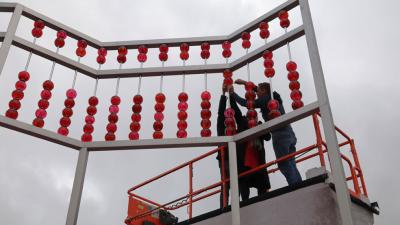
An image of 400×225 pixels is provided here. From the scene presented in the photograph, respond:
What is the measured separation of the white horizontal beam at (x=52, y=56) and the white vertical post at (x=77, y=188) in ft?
4.04

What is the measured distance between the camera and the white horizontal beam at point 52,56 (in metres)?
6.18

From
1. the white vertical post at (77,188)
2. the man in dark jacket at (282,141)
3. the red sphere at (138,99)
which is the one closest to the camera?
the white vertical post at (77,188)

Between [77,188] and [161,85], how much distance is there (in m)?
1.90

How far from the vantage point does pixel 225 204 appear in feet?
24.9

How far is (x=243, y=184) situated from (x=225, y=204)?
507mm

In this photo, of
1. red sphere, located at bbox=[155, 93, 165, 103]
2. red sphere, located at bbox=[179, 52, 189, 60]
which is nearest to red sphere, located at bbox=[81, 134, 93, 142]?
red sphere, located at bbox=[155, 93, 165, 103]

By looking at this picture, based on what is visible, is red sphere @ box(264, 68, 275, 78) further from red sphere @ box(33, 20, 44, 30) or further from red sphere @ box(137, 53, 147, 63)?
red sphere @ box(33, 20, 44, 30)

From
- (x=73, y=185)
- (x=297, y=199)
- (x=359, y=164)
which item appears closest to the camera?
(x=73, y=185)

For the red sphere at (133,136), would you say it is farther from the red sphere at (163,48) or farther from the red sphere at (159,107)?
the red sphere at (163,48)

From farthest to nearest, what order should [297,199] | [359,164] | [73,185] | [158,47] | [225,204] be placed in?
1. [359,164]
2. [225,204]
3. [158,47]
4. [297,199]
5. [73,185]

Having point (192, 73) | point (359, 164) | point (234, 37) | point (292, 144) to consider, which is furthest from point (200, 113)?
point (359, 164)

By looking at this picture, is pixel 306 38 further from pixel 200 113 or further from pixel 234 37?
pixel 200 113

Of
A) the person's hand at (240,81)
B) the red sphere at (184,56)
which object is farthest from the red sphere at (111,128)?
the person's hand at (240,81)

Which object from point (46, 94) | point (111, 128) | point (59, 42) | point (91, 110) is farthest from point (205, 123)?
point (59, 42)
